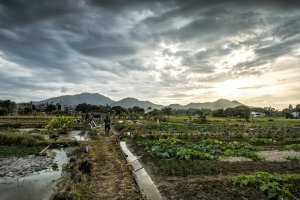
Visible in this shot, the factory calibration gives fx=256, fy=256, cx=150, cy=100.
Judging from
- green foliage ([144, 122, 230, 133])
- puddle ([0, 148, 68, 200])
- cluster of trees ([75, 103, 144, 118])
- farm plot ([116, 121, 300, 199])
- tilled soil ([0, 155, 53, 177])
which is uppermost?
cluster of trees ([75, 103, 144, 118])

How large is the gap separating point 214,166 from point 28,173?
8908 millimetres

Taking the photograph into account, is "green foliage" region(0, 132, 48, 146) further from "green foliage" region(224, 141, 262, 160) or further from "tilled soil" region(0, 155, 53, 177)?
"green foliage" region(224, 141, 262, 160)

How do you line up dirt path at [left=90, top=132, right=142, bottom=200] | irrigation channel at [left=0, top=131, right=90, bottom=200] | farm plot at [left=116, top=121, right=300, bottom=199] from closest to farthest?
farm plot at [left=116, top=121, right=300, bottom=199], dirt path at [left=90, top=132, right=142, bottom=200], irrigation channel at [left=0, top=131, right=90, bottom=200]

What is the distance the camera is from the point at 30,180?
36.1 ft

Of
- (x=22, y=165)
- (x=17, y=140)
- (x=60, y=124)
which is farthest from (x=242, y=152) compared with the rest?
(x=60, y=124)

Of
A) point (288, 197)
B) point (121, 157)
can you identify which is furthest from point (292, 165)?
point (121, 157)

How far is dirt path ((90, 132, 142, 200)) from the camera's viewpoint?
29.3 ft

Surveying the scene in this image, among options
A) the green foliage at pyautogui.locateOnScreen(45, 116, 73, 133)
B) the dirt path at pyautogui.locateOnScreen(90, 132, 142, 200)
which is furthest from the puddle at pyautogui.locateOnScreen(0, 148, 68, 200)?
the green foliage at pyautogui.locateOnScreen(45, 116, 73, 133)

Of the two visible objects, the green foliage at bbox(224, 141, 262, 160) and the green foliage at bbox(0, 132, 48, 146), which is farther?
the green foliage at bbox(0, 132, 48, 146)

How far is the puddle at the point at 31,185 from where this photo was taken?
30.1ft

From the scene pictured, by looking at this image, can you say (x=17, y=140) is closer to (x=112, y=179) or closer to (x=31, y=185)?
(x=31, y=185)

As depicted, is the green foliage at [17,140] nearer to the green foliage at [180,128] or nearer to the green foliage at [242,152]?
the green foliage at [242,152]

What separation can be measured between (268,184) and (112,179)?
598 centimetres

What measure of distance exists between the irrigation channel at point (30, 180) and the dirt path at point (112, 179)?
170cm
